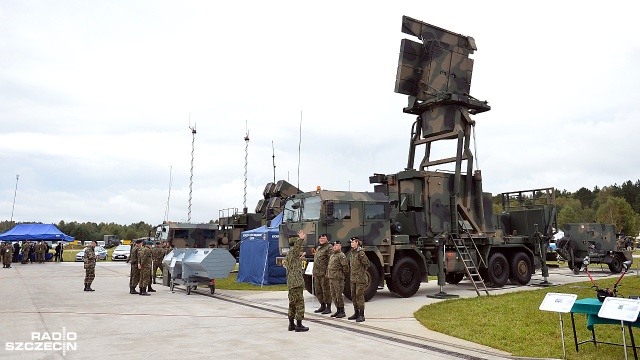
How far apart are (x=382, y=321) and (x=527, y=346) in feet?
9.59

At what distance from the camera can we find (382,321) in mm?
8922

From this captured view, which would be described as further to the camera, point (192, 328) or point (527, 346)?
point (192, 328)

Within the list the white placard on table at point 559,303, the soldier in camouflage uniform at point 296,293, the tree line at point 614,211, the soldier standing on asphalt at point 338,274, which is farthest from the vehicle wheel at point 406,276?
the tree line at point 614,211

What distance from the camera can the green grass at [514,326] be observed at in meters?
6.34

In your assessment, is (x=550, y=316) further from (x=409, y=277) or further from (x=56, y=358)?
(x=56, y=358)

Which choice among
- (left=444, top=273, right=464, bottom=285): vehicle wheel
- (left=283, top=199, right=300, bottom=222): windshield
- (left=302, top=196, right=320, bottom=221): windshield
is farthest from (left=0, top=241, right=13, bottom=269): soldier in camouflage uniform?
(left=444, top=273, right=464, bottom=285): vehicle wheel

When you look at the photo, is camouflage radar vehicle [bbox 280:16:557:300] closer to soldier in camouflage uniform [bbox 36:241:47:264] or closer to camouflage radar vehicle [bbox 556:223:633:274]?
camouflage radar vehicle [bbox 556:223:633:274]

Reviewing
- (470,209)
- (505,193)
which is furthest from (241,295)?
(505,193)

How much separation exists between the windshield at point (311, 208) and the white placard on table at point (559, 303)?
620 centimetres

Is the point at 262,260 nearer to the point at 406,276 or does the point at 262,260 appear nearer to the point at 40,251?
the point at 406,276

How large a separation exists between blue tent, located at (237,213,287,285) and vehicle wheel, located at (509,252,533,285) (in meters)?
8.04

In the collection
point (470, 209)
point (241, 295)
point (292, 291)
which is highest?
point (470, 209)

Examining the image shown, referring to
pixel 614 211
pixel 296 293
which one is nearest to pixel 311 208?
pixel 296 293

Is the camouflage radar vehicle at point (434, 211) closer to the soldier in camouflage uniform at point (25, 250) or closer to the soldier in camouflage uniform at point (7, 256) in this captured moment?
the soldier in camouflage uniform at point (7, 256)
